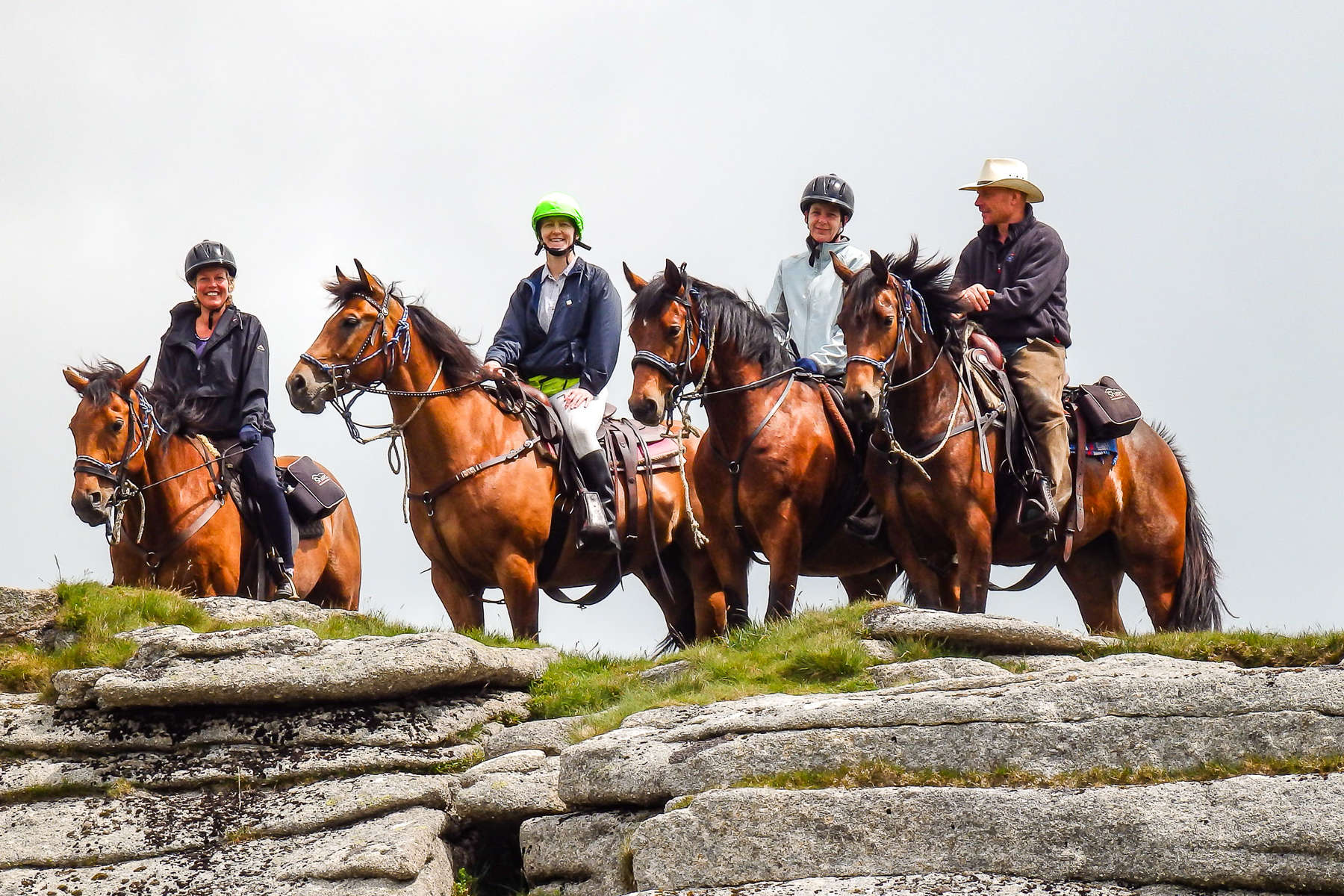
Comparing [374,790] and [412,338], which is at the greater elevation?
[412,338]

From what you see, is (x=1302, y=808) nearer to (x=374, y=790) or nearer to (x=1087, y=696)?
(x=1087, y=696)

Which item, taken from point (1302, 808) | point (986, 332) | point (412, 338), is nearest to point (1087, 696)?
point (1302, 808)

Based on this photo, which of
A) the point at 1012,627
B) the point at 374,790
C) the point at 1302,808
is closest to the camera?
the point at 1302,808

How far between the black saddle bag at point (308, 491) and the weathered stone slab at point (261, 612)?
243 cm

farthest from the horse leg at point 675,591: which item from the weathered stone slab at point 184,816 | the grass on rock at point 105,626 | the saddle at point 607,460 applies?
the weathered stone slab at point 184,816

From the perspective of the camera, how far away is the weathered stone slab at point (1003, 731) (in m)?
9.30

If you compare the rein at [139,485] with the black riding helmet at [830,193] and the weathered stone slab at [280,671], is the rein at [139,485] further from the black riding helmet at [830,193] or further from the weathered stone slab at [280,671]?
the black riding helmet at [830,193]

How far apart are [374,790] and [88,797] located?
6.14 feet

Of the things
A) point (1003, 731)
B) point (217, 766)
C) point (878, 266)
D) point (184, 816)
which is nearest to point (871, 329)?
point (878, 266)

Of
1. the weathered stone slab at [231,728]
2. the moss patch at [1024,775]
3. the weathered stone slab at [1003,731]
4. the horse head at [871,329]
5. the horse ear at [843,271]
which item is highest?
the horse ear at [843,271]

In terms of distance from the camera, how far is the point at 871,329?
42.5ft

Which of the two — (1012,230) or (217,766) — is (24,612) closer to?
(217,766)

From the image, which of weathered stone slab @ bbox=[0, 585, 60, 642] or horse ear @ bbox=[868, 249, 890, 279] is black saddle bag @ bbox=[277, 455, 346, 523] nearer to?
weathered stone slab @ bbox=[0, 585, 60, 642]

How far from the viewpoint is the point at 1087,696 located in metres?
9.71
